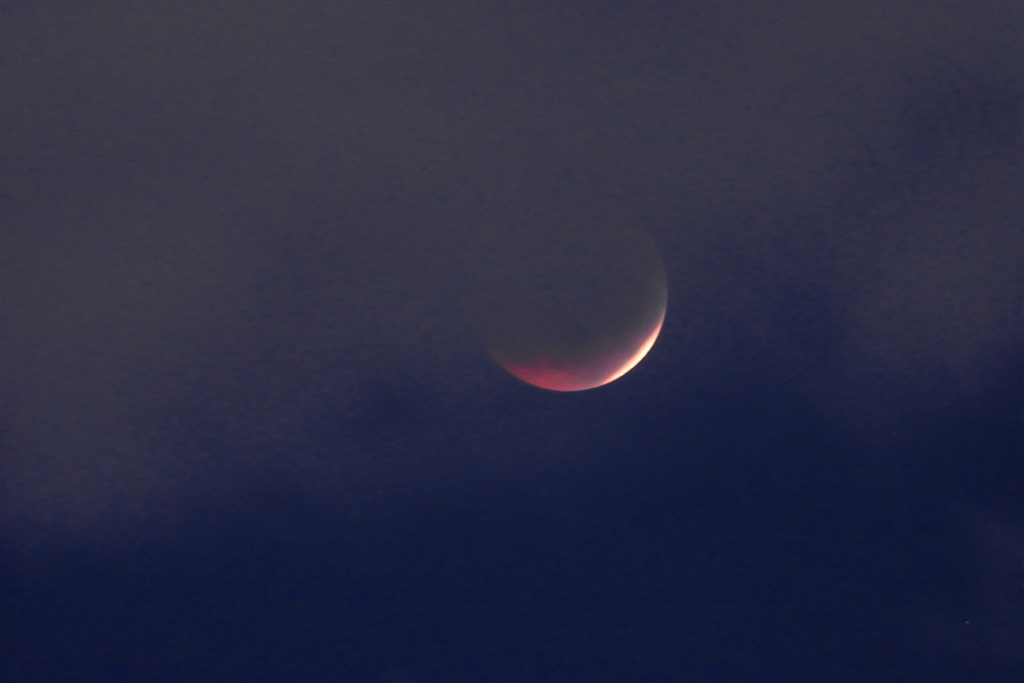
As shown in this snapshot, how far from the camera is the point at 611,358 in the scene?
35219mm
